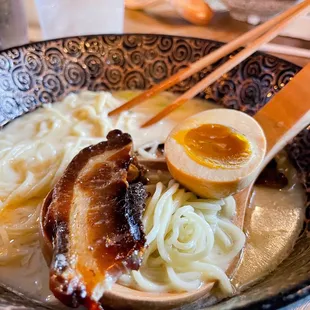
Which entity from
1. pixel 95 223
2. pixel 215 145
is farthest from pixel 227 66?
pixel 95 223

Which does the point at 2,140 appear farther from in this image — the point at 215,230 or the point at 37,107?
the point at 215,230

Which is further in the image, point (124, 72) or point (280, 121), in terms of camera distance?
point (124, 72)

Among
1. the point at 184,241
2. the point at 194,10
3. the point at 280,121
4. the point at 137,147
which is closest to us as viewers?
the point at 184,241

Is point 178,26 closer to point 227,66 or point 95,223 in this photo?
point 227,66

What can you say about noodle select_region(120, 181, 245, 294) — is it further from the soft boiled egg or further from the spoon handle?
the spoon handle

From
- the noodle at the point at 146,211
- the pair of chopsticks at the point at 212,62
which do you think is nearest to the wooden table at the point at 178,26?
the pair of chopsticks at the point at 212,62

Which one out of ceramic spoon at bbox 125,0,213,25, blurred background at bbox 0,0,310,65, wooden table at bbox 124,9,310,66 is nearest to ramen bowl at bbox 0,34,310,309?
blurred background at bbox 0,0,310,65

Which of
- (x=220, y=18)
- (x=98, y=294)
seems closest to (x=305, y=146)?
(x=98, y=294)
